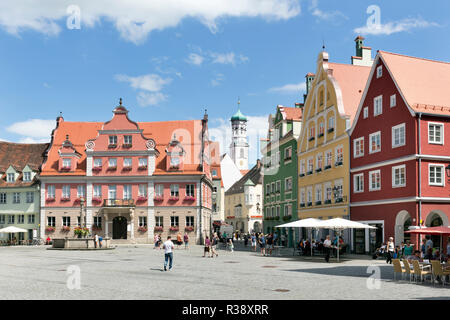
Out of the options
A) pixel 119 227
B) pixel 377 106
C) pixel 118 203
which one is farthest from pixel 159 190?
pixel 377 106

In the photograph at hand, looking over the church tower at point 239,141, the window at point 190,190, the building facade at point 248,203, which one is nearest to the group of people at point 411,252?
the window at point 190,190

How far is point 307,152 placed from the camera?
52781 millimetres

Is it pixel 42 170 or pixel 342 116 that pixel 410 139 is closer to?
pixel 342 116

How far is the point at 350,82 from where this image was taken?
48.5 meters

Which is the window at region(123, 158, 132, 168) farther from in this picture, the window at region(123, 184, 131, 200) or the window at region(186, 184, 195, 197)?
the window at region(186, 184, 195, 197)

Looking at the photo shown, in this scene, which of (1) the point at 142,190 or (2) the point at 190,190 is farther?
(1) the point at 142,190

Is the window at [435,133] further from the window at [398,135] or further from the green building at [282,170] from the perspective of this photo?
the green building at [282,170]

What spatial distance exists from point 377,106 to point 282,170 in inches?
870

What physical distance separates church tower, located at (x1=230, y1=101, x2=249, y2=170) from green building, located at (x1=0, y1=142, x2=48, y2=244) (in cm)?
10240

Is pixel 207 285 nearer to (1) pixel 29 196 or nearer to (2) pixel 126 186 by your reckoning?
(2) pixel 126 186

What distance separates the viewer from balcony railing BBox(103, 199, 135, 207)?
65562 millimetres

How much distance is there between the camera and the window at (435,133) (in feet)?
116
